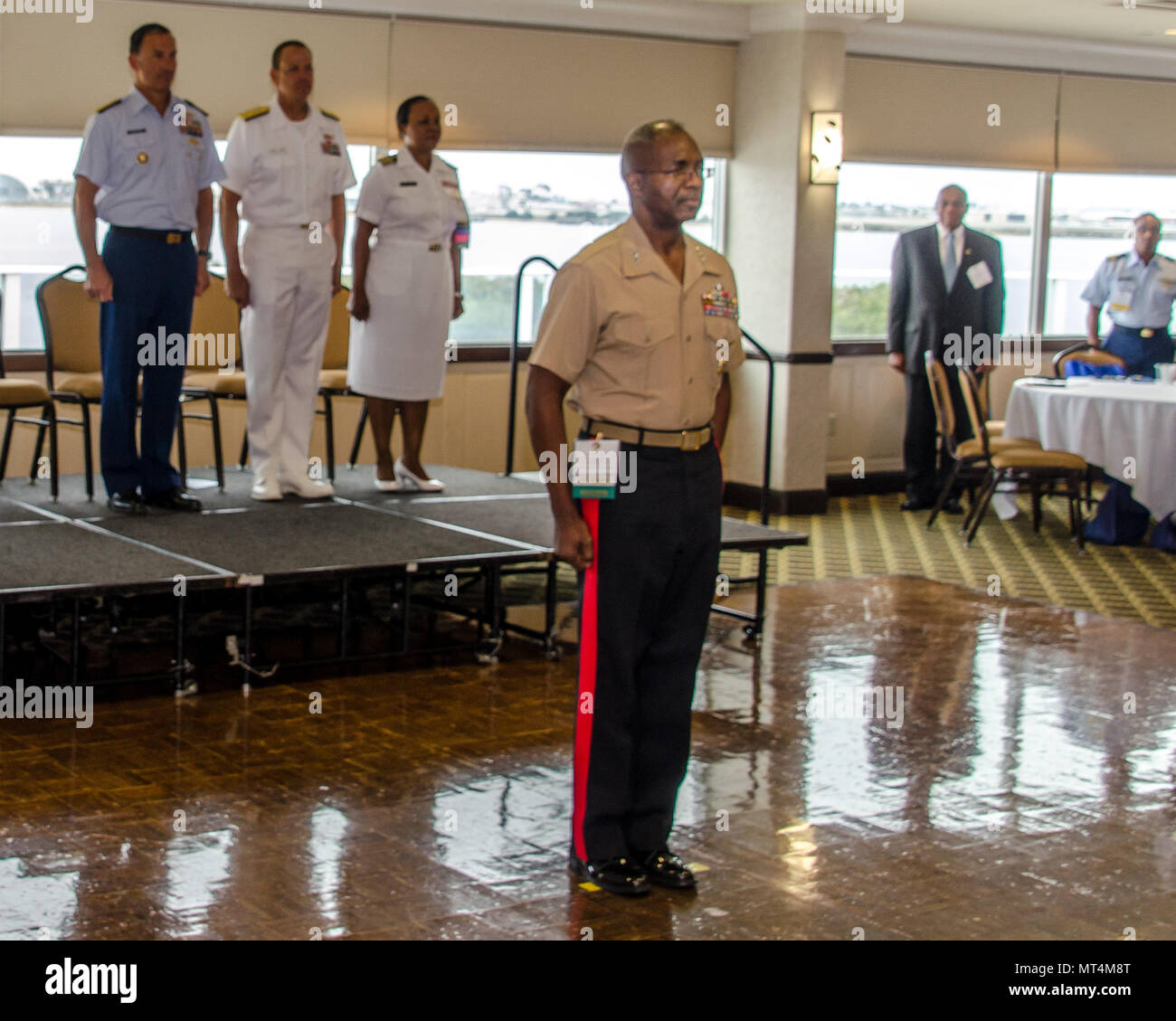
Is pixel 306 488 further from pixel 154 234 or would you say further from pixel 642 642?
pixel 642 642

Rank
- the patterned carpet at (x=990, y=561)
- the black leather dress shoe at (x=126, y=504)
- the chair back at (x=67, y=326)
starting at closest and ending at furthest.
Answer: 1. the black leather dress shoe at (x=126, y=504)
2. the chair back at (x=67, y=326)
3. the patterned carpet at (x=990, y=561)

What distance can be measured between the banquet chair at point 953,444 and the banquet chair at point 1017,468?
42mm

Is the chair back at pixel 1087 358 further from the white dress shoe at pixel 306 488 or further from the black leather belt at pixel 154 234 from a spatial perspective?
the black leather belt at pixel 154 234

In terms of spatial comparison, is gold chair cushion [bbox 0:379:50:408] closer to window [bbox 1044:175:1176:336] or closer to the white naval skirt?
the white naval skirt

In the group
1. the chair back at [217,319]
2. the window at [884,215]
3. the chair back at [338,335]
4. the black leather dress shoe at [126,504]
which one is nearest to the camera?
the black leather dress shoe at [126,504]

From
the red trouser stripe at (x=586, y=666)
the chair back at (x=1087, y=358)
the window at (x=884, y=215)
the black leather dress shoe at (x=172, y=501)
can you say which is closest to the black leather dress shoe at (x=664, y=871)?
the red trouser stripe at (x=586, y=666)

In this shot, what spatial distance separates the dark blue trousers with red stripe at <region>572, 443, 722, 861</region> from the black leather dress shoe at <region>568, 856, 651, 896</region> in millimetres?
21

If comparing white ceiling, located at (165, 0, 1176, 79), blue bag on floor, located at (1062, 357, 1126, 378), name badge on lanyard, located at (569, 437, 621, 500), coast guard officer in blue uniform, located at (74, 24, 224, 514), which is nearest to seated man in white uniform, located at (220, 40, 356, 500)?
coast guard officer in blue uniform, located at (74, 24, 224, 514)

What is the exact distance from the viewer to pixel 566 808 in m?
4.20

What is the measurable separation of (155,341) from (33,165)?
7.63ft

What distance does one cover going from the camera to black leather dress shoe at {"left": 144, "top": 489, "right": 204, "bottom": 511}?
6.25 meters

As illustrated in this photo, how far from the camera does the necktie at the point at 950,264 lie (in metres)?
9.68

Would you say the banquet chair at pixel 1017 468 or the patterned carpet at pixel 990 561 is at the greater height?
the banquet chair at pixel 1017 468

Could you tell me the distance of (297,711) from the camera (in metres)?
5.03
